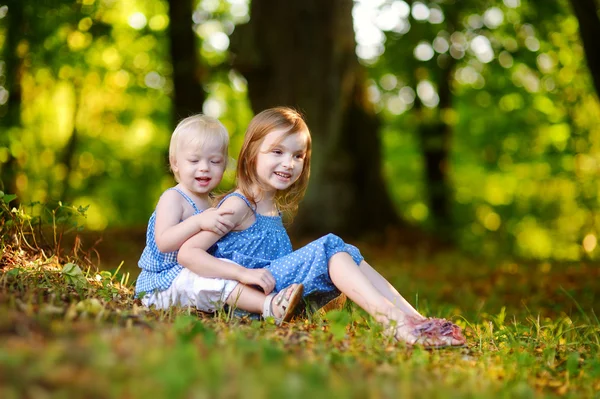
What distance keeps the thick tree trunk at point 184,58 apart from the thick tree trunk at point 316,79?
81.6 inches

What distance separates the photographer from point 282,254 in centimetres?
394

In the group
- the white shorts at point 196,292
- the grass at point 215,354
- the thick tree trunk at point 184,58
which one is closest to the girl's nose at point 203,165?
the white shorts at point 196,292

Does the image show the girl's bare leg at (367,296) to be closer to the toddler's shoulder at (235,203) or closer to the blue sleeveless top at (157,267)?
the toddler's shoulder at (235,203)

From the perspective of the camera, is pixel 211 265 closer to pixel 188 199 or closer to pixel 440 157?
pixel 188 199

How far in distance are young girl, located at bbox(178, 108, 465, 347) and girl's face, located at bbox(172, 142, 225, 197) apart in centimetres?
14

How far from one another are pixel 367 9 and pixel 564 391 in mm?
10611

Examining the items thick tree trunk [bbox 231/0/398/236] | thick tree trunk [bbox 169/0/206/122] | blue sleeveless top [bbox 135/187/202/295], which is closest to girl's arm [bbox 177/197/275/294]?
blue sleeveless top [bbox 135/187/202/295]

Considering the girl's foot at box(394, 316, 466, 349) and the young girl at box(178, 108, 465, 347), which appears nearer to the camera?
the girl's foot at box(394, 316, 466, 349)

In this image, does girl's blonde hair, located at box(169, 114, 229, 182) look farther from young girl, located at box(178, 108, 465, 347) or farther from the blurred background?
the blurred background

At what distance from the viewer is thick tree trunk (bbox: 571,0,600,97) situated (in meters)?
6.35

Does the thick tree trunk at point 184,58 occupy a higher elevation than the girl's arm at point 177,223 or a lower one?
higher

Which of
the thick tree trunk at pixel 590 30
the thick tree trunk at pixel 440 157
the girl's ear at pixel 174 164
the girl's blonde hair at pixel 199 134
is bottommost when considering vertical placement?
the thick tree trunk at pixel 440 157

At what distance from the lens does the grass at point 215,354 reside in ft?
5.42

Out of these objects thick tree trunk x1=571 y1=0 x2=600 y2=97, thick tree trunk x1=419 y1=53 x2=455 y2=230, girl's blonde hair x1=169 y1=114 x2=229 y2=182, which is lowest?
thick tree trunk x1=419 y1=53 x2=455 y2=230
